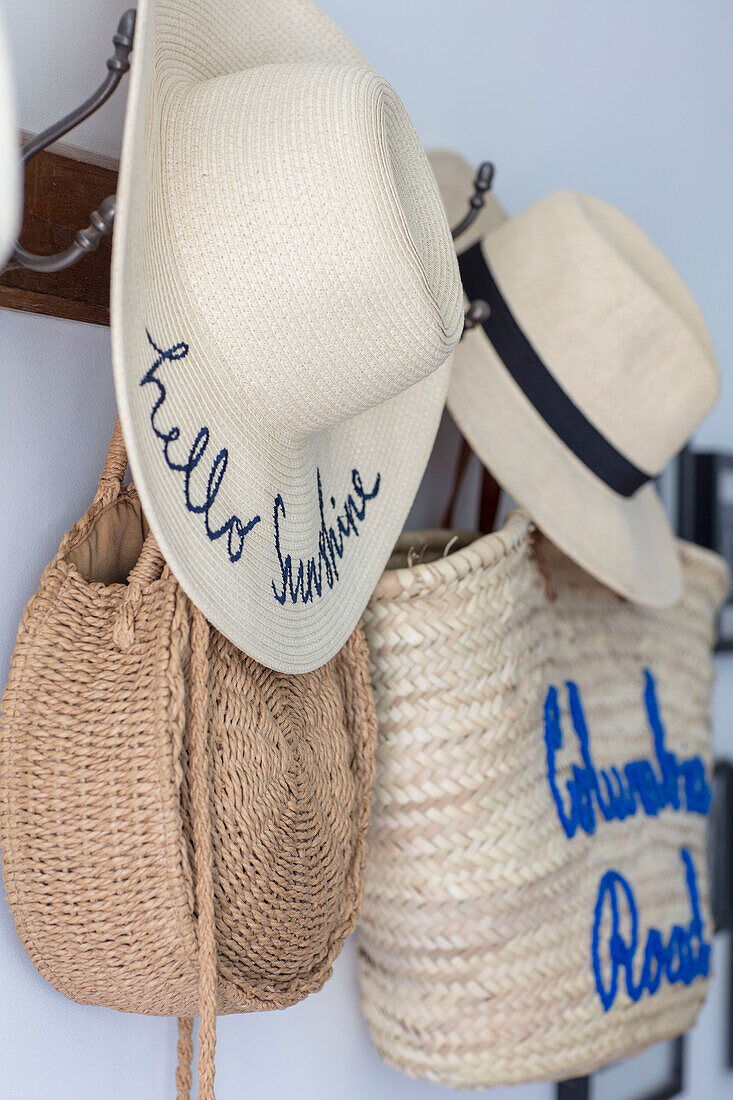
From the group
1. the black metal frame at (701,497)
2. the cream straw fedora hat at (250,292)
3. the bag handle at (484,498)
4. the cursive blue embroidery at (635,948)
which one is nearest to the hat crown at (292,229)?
the cream straw fedora hat at (250,292)

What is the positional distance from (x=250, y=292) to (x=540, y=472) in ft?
1.19

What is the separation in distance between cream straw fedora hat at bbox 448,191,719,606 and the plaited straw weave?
0.06 metres

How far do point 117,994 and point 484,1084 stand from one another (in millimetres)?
364

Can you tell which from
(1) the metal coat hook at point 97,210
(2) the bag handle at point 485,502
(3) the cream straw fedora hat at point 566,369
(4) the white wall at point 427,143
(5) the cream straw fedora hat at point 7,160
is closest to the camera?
(5) the cream straw fedora hat at point 7,160

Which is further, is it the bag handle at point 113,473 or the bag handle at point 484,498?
the bag handle at point 484,498

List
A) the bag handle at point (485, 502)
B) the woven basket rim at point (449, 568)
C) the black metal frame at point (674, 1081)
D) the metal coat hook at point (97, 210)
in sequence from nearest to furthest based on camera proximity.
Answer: the metal coat hook at point (97, 210)
the woven basket rim at point (449, 568)
the bag handle at point (485, 502)
the black metal frame at point (674, 1081)

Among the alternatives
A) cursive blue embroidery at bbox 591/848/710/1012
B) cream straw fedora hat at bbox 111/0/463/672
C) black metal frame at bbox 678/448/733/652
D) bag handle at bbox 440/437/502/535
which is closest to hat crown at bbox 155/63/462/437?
cream straw fedora hat at bbox 111/0/463/672

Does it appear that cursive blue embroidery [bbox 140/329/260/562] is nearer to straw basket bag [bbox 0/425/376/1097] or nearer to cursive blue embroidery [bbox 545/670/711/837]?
straw basket bag [bbox 0/425/376/1097]

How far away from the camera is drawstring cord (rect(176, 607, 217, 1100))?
1.50ft

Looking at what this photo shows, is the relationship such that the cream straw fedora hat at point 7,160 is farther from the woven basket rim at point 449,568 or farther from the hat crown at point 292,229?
the woven basket rim at point 449,568

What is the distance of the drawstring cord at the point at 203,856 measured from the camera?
0.46 metres

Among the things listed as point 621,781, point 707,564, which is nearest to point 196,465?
point 621,781

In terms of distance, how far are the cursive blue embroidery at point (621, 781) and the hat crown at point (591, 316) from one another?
0.75ft

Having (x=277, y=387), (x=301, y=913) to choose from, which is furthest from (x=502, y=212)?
(x=301, y=913)
